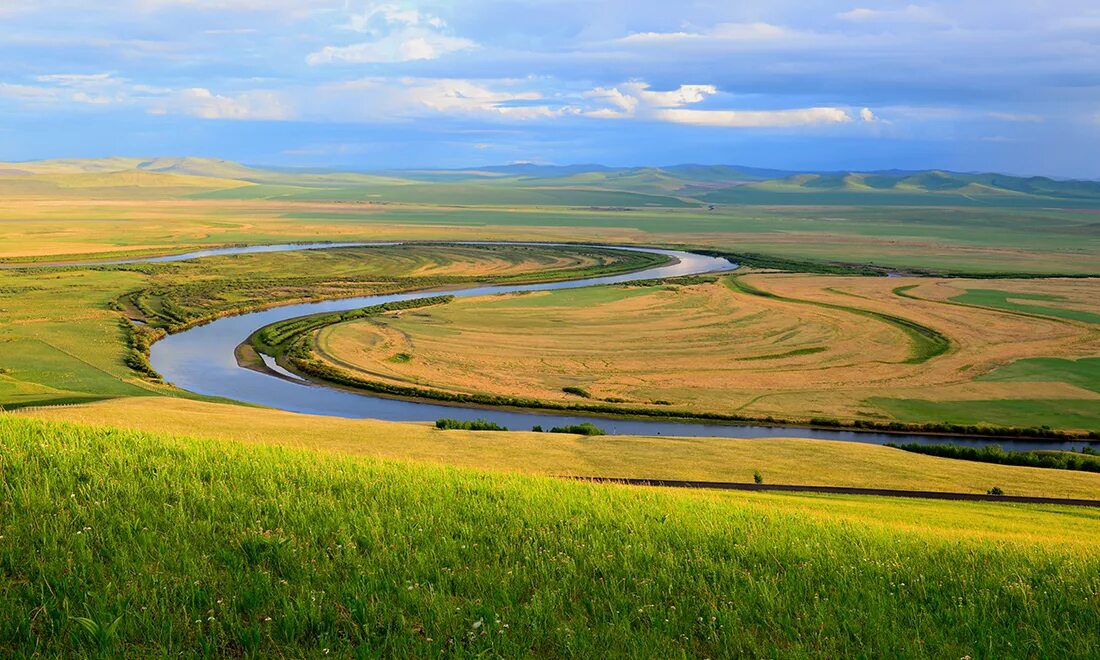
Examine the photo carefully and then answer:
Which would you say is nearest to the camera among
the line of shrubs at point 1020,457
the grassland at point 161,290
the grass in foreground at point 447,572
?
the grass in foreground at point 447,572

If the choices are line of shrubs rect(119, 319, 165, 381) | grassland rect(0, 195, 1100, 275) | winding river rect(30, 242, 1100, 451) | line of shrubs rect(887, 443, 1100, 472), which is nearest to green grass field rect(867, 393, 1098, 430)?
winding river rect(30, 242, 1100, 451)

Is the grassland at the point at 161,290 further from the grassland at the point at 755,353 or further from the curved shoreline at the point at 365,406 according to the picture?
the grassland at the point at 755,353

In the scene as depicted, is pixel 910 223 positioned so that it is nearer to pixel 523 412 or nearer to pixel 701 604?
pixel 523 412

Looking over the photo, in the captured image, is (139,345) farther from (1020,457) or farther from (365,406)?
(1020,457)

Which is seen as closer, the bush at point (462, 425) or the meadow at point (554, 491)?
the meadow at point (554, 491)

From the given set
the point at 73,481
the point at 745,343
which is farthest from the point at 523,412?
the point at 73,481

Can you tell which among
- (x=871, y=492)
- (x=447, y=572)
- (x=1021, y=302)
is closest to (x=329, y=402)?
(x=871, y=492)

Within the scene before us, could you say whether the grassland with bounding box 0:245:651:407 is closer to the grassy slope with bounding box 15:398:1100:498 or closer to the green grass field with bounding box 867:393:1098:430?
the grassy slope with bounding box 15:398:1100:498

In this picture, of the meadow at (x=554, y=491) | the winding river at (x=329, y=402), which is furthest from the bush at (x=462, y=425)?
the winding river at (x=329, y=402)
